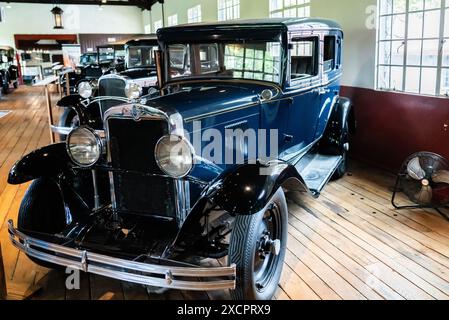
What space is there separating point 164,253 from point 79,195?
965mm

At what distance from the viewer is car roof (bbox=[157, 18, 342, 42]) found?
303 cm

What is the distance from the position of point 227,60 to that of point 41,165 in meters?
1.49

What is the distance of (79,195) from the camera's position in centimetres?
280

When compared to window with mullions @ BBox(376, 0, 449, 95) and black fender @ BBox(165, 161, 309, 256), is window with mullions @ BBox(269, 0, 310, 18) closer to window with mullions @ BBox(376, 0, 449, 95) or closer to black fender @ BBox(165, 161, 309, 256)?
window with mullions @ BBox(376, 0, 449, 95)

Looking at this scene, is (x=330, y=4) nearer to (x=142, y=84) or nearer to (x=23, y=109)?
(x=142, y=84)

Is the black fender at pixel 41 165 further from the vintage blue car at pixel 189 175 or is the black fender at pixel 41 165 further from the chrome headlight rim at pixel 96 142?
the chrome headlight rim at pixel 96 142

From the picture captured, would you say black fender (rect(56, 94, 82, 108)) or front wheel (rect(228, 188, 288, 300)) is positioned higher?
black fender (rect(56, 94, 82, 108))

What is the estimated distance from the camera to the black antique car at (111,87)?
5.33 m

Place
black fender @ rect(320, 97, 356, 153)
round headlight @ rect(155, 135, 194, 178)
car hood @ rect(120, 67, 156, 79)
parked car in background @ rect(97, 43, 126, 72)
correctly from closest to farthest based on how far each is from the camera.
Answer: round headlight @ rect(155, 135, 194, 178) < black fender @ rect(320, 97, 356, 153) < car hood @ rect(120, 67, 156, 79) < parked car in background @ rect(97, 43, 126, 72)

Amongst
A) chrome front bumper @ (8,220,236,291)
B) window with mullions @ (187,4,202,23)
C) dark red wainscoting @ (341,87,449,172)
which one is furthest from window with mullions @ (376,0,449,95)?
window with mullions @ (187,4,202,23)

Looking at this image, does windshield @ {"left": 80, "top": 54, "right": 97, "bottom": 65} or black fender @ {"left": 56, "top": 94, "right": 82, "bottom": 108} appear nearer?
black fender @ {"left": 56, "top": 94, "right": 82, "bottom": 108}

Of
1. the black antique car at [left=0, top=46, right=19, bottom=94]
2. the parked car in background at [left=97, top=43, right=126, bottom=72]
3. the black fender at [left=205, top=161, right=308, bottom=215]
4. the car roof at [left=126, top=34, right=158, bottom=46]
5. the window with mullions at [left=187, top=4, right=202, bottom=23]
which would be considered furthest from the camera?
the black antique car at [left=0, top=46, right=19, bottom=94]

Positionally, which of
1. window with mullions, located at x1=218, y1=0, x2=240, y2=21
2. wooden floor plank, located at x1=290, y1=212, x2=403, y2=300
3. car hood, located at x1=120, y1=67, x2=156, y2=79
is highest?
window with mullions, located at x1=218, y1=0, x2=240, y2=21

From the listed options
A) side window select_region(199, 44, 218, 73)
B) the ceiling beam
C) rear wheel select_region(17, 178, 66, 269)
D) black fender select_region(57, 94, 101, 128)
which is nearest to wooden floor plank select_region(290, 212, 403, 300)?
side window select_region(199, 44, 218, 73)
